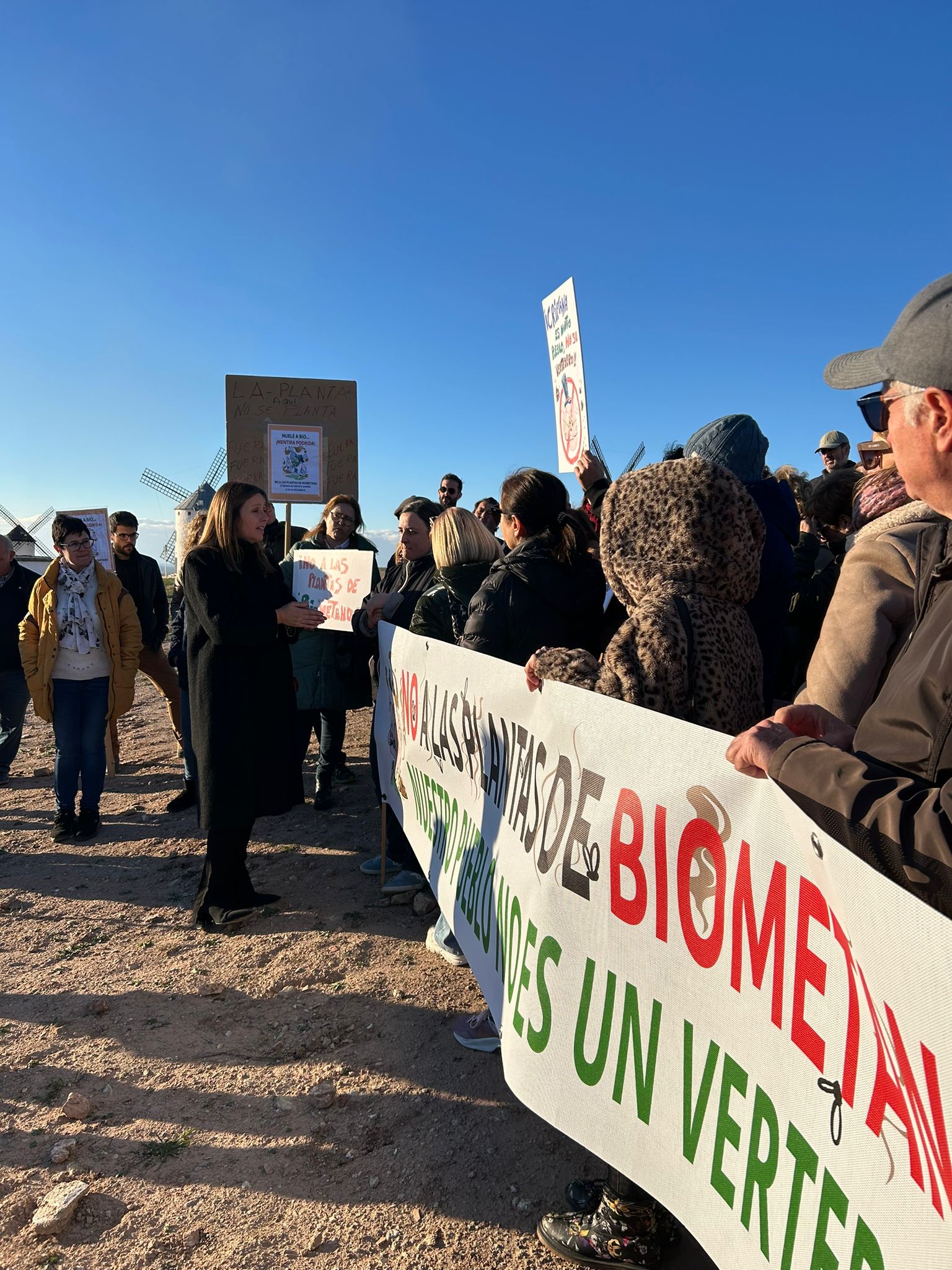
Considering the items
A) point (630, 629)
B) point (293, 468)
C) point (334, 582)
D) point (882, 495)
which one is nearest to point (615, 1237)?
point (630, 629)

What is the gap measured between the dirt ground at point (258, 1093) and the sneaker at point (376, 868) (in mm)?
82

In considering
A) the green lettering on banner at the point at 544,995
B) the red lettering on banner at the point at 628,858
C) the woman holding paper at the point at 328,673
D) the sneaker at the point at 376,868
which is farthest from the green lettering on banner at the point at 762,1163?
the woman holding paper at the point at 328,673

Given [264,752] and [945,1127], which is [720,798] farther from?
[264,752]

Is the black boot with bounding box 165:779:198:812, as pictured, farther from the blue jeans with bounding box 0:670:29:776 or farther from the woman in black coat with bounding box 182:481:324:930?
the woman in black coat with bounding box 182:481:324:930

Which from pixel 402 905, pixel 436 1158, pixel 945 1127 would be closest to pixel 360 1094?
pixel 436 1158

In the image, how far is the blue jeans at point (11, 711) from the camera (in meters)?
6.45

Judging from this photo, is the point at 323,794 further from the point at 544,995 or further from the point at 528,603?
the point at 544,995

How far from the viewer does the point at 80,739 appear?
558 cm

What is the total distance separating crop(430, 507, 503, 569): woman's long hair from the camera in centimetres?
373

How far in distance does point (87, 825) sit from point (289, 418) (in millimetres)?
3823

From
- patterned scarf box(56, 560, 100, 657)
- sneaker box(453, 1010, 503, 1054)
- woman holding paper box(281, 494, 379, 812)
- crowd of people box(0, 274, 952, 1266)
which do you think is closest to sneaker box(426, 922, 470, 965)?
crowd of people box(0, 274, 952, 1266)

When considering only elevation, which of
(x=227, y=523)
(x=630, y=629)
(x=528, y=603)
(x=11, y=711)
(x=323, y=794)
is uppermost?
(x=227, y=523)

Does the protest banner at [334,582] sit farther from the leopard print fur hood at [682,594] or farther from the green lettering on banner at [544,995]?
the green lettering on banner at [544,995]

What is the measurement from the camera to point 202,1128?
263 centimetres
